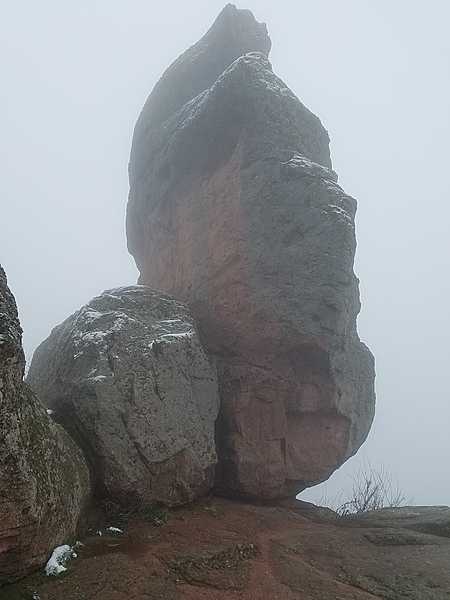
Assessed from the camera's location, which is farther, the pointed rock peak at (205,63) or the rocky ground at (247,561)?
the pointed rock peak at (205,63)

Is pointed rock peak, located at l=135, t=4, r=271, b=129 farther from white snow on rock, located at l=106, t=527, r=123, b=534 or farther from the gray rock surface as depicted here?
the gray rock surface

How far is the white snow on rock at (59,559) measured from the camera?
259 inches

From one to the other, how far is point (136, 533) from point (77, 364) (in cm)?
346

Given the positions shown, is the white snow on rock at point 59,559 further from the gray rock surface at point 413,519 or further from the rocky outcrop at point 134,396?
the gray rock surface at point 413,519

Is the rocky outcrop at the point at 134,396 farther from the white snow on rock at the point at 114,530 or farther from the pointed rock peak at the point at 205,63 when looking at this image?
the pointed rock peak at the point at 205,63

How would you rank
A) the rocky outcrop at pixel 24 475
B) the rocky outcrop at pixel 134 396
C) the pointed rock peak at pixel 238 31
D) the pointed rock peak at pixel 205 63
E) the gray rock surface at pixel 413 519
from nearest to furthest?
the rocky outcrop at pixel 24 475 → the rocky outcrop at pixel 134 396 → the gray rock surface at pixel 413 519 → the pointed rock peak at pixel 205 63 → the pointed rock peak at pixel 238 31

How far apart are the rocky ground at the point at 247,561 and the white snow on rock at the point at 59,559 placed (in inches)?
4.2

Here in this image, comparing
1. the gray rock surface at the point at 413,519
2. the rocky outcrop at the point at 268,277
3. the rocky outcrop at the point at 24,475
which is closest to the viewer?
the rocky outcrop at the point at 24,475

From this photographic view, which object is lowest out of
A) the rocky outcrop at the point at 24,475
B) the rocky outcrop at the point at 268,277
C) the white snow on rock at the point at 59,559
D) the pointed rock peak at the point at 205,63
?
the white snow on rock at the point at 59,559

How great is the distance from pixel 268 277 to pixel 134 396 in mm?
4864

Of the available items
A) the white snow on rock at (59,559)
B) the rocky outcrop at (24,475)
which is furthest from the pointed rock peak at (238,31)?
the white snow on rock at (59,559)

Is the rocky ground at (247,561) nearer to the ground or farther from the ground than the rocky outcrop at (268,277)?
nearer to the ground

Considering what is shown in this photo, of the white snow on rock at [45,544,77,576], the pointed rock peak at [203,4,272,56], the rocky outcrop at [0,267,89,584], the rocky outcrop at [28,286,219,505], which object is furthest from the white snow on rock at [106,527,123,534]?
the pointed rock peak at [203,4,272,56]

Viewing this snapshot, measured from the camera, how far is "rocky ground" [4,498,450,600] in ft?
21.2
